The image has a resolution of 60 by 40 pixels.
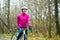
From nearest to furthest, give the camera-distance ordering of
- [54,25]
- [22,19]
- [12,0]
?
1. [22,19]
2. [54,25]
3. [12,0]

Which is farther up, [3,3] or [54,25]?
[3,3]

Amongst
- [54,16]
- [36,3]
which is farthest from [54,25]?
[36,3]

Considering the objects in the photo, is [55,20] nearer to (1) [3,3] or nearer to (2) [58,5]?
(2) [58,5]

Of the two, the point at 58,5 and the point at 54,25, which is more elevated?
the point at 58,5

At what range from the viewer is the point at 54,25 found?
26.0 m

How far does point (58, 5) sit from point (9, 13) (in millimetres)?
13071

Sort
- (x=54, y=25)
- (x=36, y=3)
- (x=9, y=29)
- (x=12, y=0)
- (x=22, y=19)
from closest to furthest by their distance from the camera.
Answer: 1. (x=22, y=19)
2. (x=54, y=25)
3. (x=36, y=3)
4. (x=9, y=29)
5. (x=12, y=0)

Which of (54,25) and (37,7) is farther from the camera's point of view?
(37,7)

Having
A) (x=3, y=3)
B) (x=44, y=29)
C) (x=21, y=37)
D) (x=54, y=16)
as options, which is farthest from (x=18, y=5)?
(x=21, y=37)

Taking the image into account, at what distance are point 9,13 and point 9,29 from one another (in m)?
2.75

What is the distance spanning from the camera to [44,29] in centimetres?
2766

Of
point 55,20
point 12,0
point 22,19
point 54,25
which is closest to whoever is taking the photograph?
point 22,19

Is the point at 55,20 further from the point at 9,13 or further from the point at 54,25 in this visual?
the point at 9,13

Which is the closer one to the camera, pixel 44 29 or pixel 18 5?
pixel 44 29
